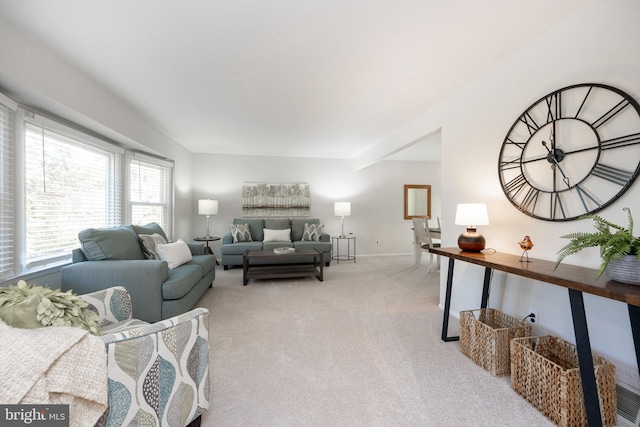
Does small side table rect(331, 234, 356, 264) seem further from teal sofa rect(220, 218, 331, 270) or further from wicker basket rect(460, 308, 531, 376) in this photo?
wicker basket rect(460, 308, 531, 376)

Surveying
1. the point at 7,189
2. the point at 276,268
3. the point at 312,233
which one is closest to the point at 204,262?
the point at 276,268

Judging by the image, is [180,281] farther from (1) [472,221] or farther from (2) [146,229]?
(1) [472,221]

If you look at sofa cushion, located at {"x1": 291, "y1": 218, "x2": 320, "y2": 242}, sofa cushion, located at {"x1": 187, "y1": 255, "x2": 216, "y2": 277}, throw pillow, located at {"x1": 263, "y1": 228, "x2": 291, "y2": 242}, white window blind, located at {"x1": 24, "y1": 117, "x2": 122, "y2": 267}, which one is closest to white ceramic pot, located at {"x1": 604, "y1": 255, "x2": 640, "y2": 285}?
sofa cushion, located at {"x1": 187, "y1": 255, "x2": 216, "y2": 277}

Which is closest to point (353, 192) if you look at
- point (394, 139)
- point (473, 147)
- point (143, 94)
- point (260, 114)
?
point (394, 139)

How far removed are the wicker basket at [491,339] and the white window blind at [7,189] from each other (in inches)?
139

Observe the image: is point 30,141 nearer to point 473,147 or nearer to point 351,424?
point 351,424

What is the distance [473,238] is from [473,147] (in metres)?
0.90

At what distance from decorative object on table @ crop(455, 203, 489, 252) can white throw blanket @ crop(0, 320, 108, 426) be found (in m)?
2.28

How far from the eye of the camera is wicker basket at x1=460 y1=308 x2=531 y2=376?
178cm

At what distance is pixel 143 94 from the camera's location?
9.18 feet

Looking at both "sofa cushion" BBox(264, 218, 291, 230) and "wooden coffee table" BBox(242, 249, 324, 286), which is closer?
"wooden coffee table" BBox(242, 249, 324, 286)

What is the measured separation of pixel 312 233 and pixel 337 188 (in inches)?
54.6

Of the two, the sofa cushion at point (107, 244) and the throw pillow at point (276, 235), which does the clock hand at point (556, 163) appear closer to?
the sofa cushion at point (107, 244)

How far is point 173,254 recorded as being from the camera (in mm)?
3027
